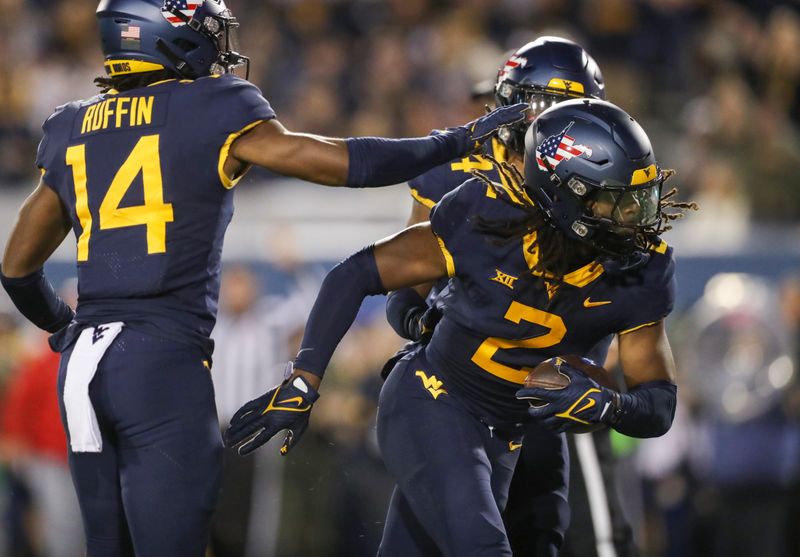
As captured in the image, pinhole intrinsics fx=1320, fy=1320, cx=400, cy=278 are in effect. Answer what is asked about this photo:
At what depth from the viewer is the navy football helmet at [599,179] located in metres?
3.60

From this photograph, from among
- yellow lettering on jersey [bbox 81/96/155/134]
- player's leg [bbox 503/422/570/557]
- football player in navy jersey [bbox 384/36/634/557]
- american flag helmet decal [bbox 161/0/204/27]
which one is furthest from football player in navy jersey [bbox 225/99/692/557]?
american flag helmet decal [bbox 161/0/204/27]

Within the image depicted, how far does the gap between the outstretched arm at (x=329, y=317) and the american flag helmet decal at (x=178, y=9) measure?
0.83 m

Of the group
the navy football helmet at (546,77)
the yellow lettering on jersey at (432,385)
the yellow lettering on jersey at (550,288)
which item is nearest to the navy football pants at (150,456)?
the yellow lettering on jersey at (432,385)

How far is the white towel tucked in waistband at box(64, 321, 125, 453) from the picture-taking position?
11.7 ft

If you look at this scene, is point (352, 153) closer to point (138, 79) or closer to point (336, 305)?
point (336, 305)

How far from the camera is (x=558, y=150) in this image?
145 inches

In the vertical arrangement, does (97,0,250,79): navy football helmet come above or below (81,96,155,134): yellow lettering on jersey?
above

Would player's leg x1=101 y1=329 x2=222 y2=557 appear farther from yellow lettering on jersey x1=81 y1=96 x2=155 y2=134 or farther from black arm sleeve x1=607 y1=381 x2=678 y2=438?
black arm sleeve x1=607 y1=381 x2=678 y2=438

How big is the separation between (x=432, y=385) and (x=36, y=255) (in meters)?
1.24

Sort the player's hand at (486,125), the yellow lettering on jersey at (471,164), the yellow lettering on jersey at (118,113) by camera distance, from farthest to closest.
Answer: the yellow lettering on jersey at (471,164)
the player's hand at (486,125)
the yellow lettering on jersey at (118,113)

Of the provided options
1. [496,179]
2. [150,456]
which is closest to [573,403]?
[496,179]

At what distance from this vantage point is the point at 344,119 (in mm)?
8836

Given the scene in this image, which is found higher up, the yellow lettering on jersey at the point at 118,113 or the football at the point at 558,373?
the yellow lettering on jersey at the point at 118,113

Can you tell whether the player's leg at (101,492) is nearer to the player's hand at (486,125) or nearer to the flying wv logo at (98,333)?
the flying wv logo at (98,333)
